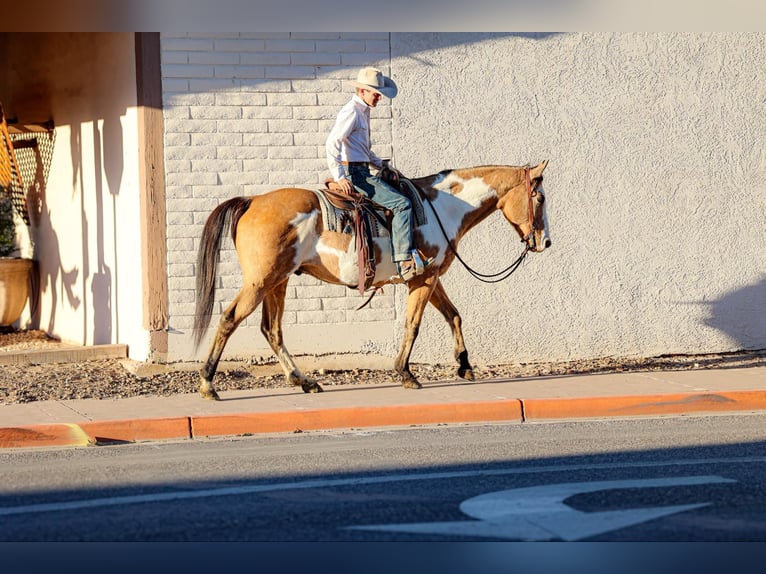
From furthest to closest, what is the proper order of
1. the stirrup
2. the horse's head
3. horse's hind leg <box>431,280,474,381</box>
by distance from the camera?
horse's hind leg <box>431,280,474,381</box> < the horse's head < the stirrup

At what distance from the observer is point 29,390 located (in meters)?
11.1

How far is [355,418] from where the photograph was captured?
32.4 ft

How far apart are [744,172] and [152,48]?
6.56m

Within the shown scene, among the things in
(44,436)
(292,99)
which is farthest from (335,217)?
(44,436)

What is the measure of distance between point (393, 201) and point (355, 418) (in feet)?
6.58

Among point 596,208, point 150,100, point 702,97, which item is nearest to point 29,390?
point 150,100

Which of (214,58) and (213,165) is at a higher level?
(214,58)

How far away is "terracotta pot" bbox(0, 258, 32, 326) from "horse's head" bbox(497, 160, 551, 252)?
20.9 ft

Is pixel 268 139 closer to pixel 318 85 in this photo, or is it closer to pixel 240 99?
pixel 240 99

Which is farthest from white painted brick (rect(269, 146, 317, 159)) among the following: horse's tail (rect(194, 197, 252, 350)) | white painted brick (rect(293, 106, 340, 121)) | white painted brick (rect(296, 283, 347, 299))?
horse's tail (rect(194, 197, 252, 350))

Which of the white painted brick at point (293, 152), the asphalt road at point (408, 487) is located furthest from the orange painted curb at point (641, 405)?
the white painted brick at point (293, 152)

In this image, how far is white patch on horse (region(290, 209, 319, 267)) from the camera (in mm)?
10617

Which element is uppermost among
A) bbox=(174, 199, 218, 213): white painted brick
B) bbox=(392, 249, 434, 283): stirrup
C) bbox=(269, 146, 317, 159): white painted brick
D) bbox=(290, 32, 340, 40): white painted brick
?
bbox=(290, 32, 340, 40): white painted brick

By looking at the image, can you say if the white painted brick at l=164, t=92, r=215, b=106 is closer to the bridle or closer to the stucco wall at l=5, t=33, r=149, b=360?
the stucco wall at l=5, t=33, r=149, b=360
